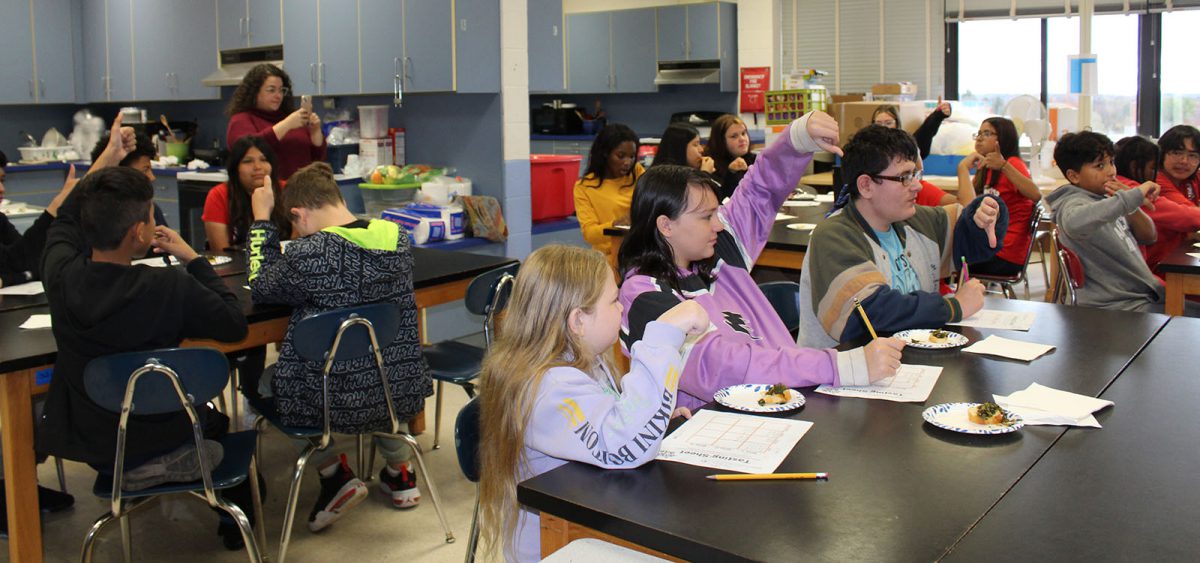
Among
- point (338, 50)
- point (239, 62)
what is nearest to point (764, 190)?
point (338, 50)

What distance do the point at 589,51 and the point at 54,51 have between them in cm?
→ 454

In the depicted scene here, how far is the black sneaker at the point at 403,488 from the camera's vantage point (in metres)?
3.42

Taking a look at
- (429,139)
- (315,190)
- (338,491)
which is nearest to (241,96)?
(429,139)

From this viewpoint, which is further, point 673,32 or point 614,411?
point 673,32

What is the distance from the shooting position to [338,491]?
10.6 feet

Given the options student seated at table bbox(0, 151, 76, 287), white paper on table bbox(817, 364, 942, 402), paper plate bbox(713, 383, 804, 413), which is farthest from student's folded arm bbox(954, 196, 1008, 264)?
student seated at table bbox(0, 151, 76, 287)

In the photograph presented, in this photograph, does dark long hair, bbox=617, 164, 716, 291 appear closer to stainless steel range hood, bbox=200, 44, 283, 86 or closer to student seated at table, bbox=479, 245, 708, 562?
student seated at table, bbox=479, 245, 708, 562

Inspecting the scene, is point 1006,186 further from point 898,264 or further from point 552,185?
point 898,264

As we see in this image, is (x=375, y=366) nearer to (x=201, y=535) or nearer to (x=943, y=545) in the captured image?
(x=201, y=535)

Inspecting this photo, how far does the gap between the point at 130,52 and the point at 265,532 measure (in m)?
5.46

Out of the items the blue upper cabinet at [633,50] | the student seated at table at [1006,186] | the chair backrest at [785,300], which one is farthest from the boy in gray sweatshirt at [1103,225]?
the blue upper cabinet at [633,50]

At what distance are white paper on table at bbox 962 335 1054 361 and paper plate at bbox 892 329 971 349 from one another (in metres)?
0.03

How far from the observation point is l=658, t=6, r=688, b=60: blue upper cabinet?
908cm

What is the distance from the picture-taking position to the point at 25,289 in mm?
3352
